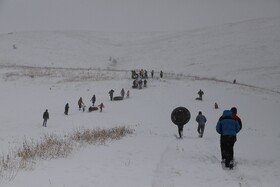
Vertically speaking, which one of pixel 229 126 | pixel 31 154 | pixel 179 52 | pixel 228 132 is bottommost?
pixel 31 154

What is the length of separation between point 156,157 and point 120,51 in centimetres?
10171

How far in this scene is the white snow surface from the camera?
33.2 ft

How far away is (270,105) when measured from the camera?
1662 inches

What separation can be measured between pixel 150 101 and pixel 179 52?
6094 centimetres

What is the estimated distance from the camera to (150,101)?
4031cm

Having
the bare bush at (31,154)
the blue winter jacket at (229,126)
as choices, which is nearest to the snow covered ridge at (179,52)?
the blue winter jacket at (229,126)

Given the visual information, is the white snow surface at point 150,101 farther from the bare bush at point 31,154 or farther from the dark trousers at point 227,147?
the dark trousers at point 227,147

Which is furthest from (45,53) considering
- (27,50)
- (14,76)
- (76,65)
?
(14,76)

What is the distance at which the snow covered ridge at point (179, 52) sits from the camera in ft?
259

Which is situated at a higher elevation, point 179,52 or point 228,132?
point 179,52

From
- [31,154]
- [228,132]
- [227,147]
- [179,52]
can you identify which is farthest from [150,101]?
[179,52]

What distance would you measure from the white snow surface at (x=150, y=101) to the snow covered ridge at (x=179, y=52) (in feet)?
0.92

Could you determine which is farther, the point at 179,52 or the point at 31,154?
the point at 179,52

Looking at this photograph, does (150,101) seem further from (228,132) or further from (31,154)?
(31,154)
